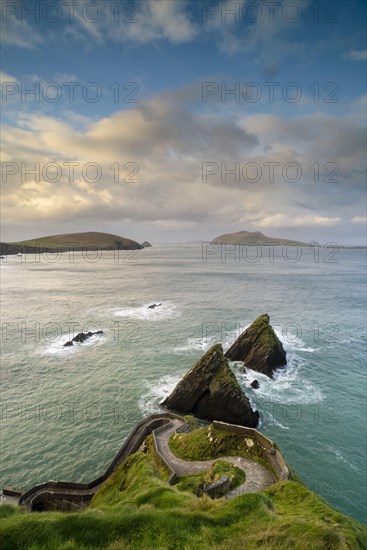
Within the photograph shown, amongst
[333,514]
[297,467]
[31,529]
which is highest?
[31,529]

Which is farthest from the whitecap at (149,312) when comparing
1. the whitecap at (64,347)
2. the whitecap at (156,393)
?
the whitecap at (156,393)

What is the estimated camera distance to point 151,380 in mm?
43312

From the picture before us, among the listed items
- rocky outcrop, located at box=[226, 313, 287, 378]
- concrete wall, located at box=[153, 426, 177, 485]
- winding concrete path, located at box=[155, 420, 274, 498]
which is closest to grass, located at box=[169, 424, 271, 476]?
winding concrete path, located at box=[155, 420, 274, 498]

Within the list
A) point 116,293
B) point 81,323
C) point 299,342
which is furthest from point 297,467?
point 116,293

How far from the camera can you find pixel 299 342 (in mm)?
58500

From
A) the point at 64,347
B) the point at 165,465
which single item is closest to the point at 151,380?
the point at 165,465

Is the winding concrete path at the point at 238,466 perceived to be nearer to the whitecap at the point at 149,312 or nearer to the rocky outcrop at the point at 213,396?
the rocky outcrop at the point at 213,396

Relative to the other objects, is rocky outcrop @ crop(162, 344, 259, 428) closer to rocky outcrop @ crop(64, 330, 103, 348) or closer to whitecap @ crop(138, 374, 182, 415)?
whitecap @ crop(138, 374, 182, 415)

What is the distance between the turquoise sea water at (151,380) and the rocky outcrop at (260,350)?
1861mm

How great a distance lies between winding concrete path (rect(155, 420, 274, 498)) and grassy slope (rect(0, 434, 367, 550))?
4.89 meters

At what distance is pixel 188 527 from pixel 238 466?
11350 mm

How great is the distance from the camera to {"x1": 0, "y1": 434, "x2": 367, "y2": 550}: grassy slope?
11.6 meters

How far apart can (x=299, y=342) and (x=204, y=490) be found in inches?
1729

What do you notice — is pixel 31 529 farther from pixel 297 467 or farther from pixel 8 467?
pixel 297 467
